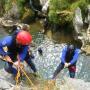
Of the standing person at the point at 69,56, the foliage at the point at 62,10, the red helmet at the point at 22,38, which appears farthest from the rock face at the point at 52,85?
the foliage at the point at 62,10

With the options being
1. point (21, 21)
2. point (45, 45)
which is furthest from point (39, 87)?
point (21, 21)

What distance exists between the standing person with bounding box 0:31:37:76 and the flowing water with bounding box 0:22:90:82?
4.56 meters

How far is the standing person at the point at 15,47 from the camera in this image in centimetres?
1003

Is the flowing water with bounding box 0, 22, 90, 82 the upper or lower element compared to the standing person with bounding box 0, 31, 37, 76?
lower

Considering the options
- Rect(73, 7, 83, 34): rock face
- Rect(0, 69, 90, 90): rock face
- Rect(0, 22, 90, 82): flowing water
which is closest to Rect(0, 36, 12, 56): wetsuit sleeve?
Rect(0, 69, 90, 90): rock face

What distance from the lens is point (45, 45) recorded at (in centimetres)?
2423

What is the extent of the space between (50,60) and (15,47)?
10381 millimetres

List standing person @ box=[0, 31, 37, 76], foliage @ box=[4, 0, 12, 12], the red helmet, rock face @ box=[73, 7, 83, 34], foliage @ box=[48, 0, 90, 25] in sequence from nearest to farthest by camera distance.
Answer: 1. the red helmet
2. standing person @ box=[0, 31, 37, 76]
3. rock face @ box=[73, 7, 83, 34]
4. foliage @ box=[48, 0, 90, 25]
5. foliage @ box=[4, 0, 12, 12]

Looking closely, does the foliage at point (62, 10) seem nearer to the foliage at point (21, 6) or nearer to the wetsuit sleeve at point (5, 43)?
the foliage at point (21, 6)

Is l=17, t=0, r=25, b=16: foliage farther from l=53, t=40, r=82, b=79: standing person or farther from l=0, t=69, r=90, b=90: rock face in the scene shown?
l=0, t=69, r=90, b=90: rock face

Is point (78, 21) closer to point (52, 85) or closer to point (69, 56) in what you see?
point (69, 56)

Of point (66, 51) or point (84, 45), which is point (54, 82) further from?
point (84, 45)

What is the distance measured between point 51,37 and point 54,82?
15766 mm

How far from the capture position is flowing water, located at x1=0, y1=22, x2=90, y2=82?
1803cm
